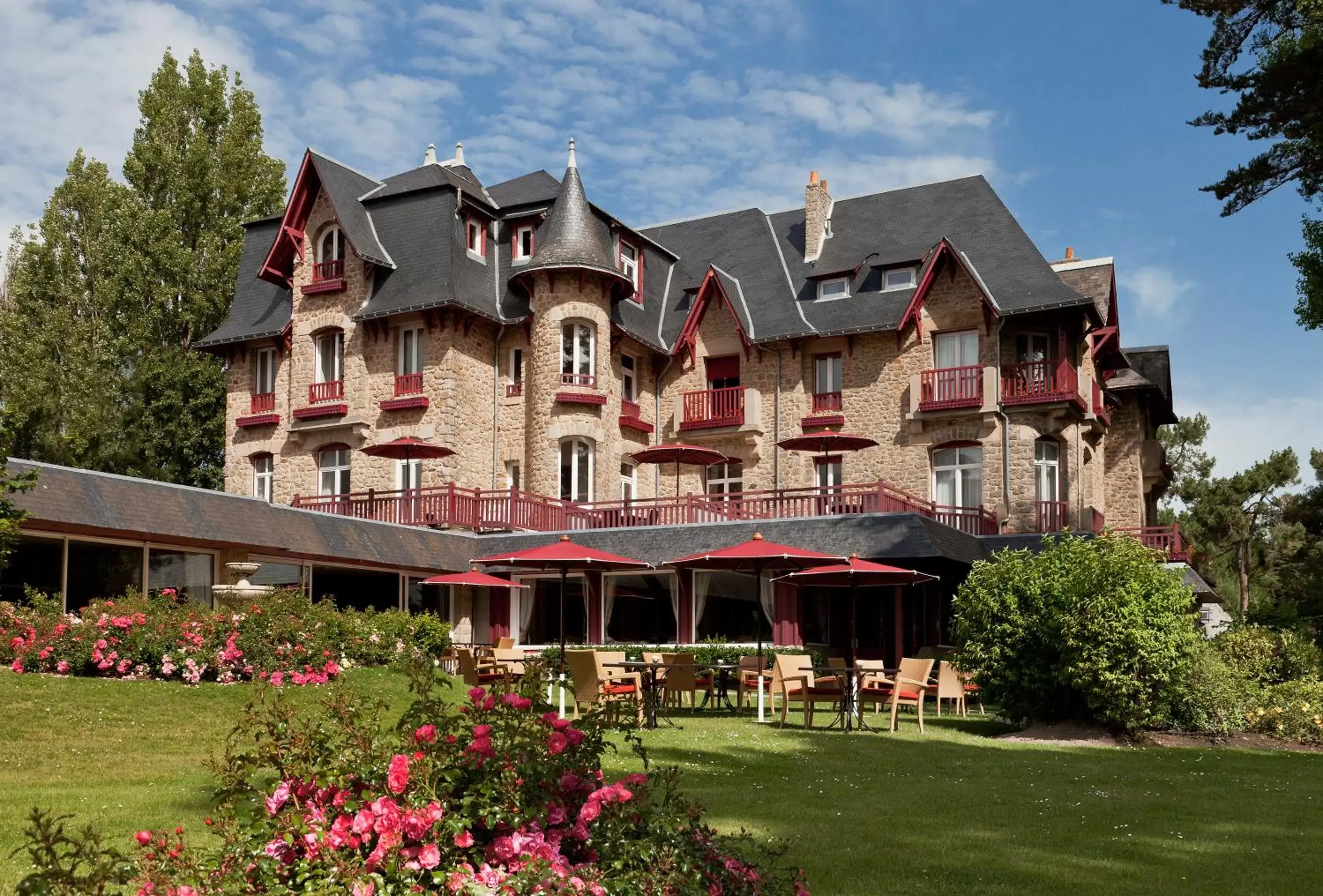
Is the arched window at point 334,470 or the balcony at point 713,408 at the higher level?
the balcony at point 713,408

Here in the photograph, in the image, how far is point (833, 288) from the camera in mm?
32906

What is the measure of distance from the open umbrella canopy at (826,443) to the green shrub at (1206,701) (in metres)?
12.1

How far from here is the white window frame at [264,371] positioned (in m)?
34.0

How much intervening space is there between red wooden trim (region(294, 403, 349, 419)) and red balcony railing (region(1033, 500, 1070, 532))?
634 inches

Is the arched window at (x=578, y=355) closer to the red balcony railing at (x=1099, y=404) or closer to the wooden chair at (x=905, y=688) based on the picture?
the red balcony railing at (x=1099, y=404)

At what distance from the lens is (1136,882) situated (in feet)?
22.5

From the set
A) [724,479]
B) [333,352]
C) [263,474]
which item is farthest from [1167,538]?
[263,474]

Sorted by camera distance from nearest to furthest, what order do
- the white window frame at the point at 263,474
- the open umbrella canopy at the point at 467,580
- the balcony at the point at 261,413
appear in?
the open umbrella canopy at the point at 467,580 < the balcony at the point at 261,413 < the white window frame at the point at 263,474

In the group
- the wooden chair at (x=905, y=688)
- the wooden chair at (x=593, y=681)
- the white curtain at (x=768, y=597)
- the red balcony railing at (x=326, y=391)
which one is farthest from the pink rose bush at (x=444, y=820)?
the red balcony railing at (x=326, y=391)

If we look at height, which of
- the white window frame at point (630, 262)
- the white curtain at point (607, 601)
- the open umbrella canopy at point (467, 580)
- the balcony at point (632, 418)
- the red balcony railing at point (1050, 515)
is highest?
the white window frame at point (630, 262)

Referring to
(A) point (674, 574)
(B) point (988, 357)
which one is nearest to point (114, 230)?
(A) point (674, 574)

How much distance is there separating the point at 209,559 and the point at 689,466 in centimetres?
1319

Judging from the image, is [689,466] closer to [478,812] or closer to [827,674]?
[827,674]

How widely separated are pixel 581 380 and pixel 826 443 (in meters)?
6.37
